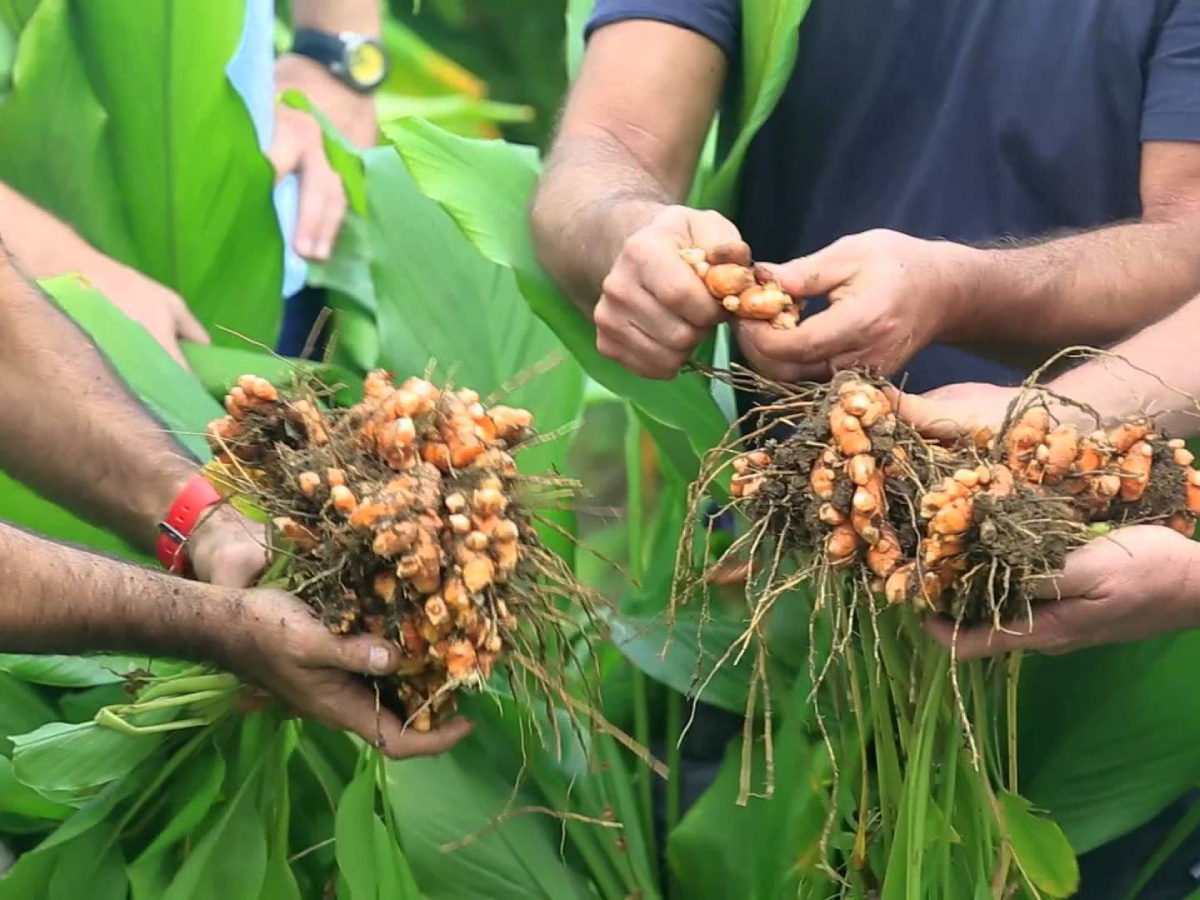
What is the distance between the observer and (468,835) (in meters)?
0.77

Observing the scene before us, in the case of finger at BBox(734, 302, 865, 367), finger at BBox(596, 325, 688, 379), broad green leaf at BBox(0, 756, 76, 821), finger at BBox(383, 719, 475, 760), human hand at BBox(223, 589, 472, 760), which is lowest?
broad green leaf at BBox(0, 756, 76, 821)

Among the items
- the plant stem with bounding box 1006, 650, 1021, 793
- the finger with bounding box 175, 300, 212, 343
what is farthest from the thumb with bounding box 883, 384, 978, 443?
the finger with bounding box 175, 300, 212, 343

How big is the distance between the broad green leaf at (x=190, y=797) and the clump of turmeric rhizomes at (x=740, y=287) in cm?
36

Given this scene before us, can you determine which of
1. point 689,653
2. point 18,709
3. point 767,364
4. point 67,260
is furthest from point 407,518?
point 67,260

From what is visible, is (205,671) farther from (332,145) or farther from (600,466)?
(600,466)

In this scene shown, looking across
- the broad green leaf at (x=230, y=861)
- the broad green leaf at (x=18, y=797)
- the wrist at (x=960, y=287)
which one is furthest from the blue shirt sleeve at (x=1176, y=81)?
the broad green leaf at (x=18, y=797)

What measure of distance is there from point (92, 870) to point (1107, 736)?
1.83 ft

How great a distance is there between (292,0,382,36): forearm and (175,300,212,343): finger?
44cm

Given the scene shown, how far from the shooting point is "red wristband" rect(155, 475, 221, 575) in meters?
0.73

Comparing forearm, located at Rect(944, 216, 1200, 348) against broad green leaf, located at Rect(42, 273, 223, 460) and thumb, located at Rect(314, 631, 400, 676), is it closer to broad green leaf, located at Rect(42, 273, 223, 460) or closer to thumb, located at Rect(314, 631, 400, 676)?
thumb, located at Rect(314, 631, 400, 676)

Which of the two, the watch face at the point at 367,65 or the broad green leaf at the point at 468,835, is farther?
the watch face at the point at 367,65

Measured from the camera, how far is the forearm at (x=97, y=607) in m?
0.59

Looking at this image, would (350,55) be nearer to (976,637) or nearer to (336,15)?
(336,15)

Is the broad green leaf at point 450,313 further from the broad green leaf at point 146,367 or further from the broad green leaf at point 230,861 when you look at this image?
the broad green leaf at point 230,861
